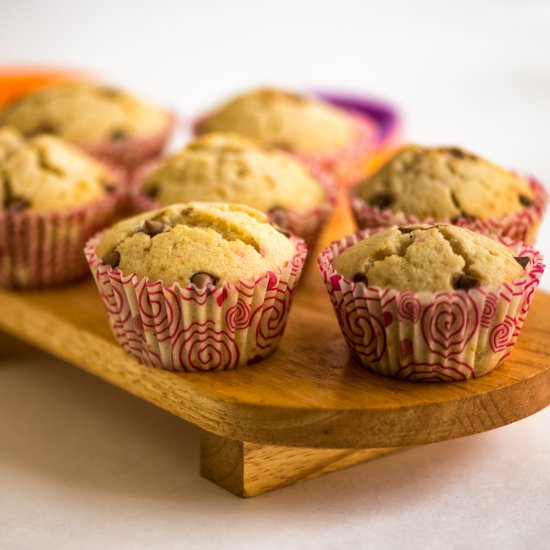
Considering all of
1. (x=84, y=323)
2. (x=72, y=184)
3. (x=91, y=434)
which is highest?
(x=72, y=184)

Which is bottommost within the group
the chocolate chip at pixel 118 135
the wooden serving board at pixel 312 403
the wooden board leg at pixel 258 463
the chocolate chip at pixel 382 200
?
the wooden board leg at pixel 258 463

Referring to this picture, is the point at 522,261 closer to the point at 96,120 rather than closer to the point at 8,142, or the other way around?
the point at 8,142

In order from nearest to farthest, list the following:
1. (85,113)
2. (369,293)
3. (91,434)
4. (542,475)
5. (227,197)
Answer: (369,293) → (542,475) → (91,434) → (227,197) → (85,113)

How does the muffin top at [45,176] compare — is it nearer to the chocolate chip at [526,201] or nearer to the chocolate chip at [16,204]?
the chocolate chip at [16,204]

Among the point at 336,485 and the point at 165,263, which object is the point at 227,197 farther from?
the point at 336,485

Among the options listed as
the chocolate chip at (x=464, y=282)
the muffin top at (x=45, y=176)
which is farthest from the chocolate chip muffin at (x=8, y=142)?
the chocolate chip at (x=464, y=282)

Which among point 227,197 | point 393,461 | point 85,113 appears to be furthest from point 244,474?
point 85,113

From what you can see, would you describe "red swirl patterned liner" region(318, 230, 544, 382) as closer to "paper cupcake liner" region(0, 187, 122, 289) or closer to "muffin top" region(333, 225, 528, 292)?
"muffin top" region(333, 225, 528, 292)
